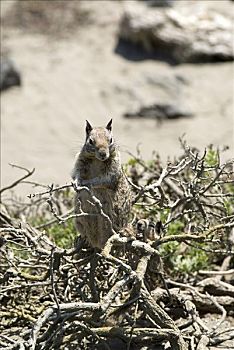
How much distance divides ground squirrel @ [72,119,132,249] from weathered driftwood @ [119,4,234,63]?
30.2 feet

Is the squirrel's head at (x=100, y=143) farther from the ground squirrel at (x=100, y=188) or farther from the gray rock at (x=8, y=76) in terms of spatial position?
the gray rock at (x=8, y=76)

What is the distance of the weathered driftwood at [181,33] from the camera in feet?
45.8

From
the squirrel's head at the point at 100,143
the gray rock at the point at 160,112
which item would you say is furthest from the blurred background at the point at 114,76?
the squirrel's head at the point at 100,143

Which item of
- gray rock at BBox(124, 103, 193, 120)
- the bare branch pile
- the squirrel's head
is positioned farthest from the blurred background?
the squirrel's head

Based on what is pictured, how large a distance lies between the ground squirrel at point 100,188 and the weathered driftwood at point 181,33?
9196mm

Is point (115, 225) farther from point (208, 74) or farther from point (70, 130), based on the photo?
point (208, 74)

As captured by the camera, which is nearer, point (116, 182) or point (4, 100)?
point (116, 182)

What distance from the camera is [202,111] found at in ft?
40.2

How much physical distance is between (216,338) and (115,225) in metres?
1.00

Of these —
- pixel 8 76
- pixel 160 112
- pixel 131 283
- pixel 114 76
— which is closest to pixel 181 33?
pixel 114 76

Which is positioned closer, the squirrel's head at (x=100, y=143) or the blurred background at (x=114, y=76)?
the squirrel's head at (x=100, y=143)

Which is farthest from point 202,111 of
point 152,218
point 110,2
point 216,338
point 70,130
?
point 216,338

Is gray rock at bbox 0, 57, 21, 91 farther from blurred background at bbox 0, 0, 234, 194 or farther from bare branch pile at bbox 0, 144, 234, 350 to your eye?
bare branch pile at bbox 0, 144, 234, 350

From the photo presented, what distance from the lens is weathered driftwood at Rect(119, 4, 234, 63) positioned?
14.0 m
